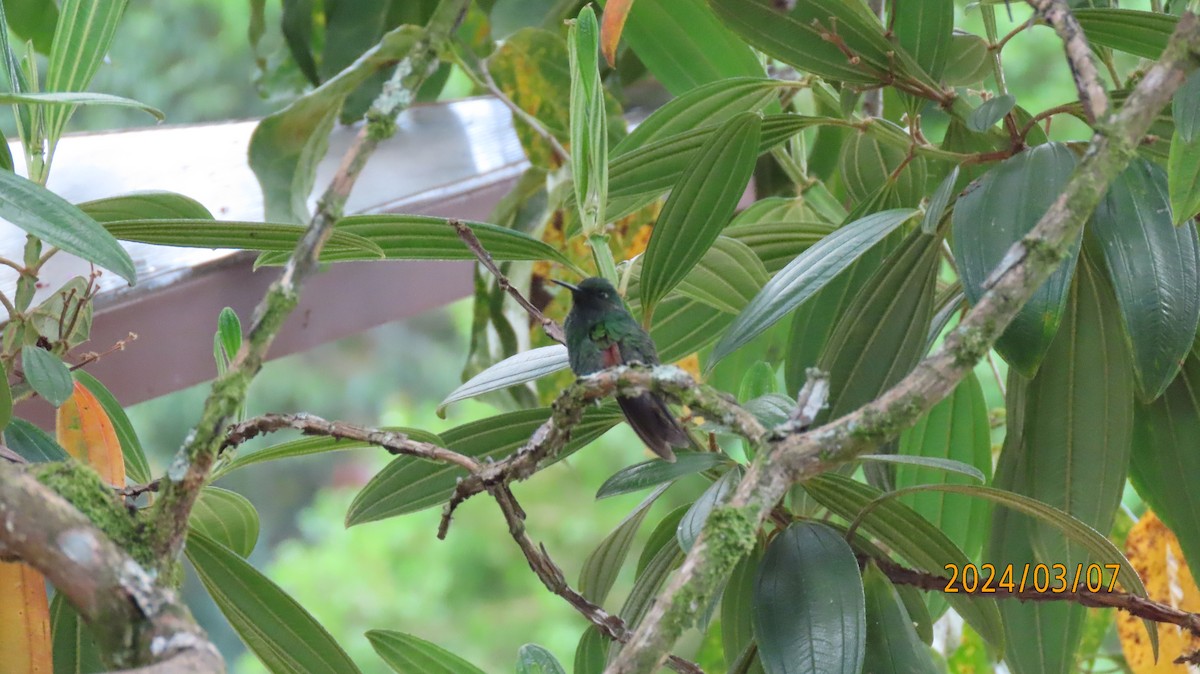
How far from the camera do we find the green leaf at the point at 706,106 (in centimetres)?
104

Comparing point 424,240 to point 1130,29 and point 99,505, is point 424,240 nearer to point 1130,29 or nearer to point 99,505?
point 99,505

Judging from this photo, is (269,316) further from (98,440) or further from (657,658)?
(98,440)

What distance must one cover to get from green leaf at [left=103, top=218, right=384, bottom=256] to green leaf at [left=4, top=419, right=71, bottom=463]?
174 millimetres

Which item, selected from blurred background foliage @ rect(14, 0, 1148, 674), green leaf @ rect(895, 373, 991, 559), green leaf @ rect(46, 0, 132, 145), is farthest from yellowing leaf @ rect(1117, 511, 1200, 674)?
blurred background foliage @ rect(14, 0, 1148, 674)

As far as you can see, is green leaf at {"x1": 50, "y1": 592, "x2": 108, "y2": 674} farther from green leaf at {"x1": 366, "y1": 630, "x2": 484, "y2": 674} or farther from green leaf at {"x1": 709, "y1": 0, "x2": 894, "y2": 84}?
green leaf at {"x1": 709, "y1": 0, "x2": 894, "y2": 84}

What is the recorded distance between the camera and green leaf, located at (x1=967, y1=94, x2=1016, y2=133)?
797 millimetres

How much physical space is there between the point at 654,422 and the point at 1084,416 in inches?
15.9

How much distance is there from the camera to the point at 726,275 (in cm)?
95

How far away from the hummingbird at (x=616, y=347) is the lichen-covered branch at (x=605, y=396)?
0.85ft

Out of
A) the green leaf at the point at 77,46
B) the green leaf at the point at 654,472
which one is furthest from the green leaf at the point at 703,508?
the green leaf at the point at 77,46

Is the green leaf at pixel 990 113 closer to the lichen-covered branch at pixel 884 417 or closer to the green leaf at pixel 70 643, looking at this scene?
the lichen-covered branch at pixel 884 417

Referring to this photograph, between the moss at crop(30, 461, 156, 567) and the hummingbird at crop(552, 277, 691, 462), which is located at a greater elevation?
the hummingbird at crop(552, 277, 691, 462)

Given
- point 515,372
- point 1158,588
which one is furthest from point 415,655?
point 1158,588

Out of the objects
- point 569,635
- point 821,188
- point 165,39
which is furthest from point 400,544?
point 821,188
